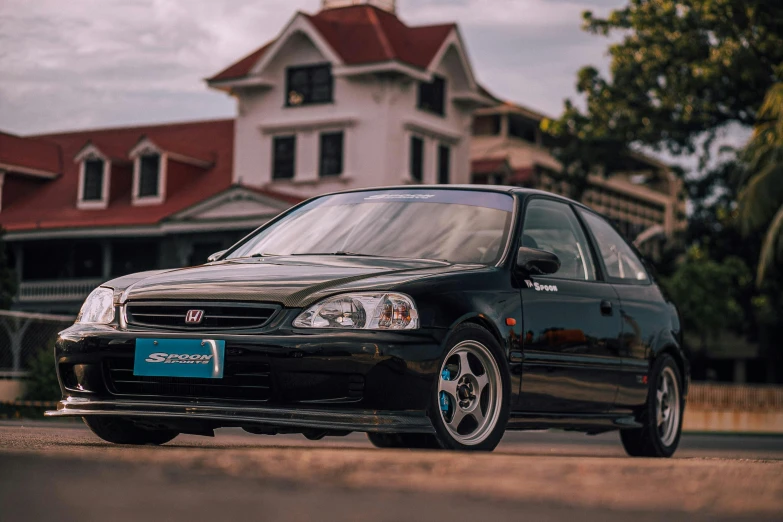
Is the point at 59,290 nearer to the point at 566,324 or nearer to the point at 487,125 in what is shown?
the point at 487,125

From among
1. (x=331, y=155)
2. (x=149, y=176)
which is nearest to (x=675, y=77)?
(x=331, y=155)

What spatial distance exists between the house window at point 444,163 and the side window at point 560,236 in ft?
113

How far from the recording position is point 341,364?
6645 millimetres

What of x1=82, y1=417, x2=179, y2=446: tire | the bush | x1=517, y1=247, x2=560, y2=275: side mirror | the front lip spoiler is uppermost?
x1=517, y1=247, x2=560, y2=275: side mirror

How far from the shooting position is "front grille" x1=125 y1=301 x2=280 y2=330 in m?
6.86

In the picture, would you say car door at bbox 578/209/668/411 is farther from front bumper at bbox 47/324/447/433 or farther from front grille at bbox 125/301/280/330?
front grille at bbox 125/301/280/330

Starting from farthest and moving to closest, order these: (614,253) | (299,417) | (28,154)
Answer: (28,154), (614,253), (299,417)

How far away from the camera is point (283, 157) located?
42.4 meters

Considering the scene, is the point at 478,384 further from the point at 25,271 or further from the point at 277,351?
the point at 25,271

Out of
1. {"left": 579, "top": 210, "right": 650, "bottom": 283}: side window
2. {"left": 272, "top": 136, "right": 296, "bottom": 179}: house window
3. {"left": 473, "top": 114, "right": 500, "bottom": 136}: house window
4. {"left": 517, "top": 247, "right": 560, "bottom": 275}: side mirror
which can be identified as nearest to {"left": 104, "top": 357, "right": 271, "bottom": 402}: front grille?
{"left": 517, "top": 247, "right": 560, "bottom": 275}: side mirror

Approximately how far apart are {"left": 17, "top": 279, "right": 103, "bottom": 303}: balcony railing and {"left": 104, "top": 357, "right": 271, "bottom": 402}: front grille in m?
38.9

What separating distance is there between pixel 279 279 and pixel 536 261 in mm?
1497

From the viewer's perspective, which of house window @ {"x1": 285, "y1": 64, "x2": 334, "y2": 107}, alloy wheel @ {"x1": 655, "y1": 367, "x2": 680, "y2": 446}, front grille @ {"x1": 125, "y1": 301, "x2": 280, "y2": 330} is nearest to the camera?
front grille @ {"x1": 125, "y1": 301, "x2": 280, "y2": 330}

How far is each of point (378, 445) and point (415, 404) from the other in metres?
2.34
